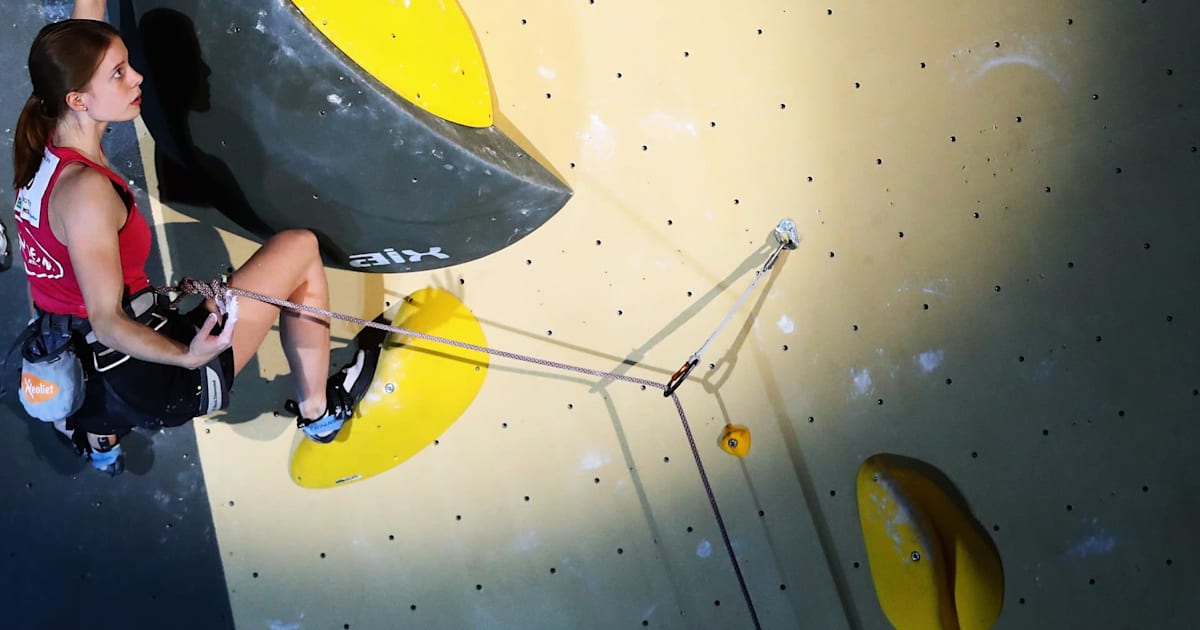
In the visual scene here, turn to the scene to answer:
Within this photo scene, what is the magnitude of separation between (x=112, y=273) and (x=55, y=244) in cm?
12

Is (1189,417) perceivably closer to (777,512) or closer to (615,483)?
(777,512)

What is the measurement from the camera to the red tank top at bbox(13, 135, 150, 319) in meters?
1.19

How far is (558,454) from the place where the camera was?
1.70 meters

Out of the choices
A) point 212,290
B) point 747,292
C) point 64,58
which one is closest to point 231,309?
point 212,290

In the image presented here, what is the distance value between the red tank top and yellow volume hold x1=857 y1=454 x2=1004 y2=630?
1310mm

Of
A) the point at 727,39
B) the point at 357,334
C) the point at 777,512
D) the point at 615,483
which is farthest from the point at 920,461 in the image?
the point at 357,334

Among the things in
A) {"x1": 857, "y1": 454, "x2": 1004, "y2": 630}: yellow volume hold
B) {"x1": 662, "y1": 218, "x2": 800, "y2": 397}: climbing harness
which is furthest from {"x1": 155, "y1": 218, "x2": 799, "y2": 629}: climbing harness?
{"x1": 857, "y1": 454, "x2": 1004, "y2": 630}: yellow volume hold

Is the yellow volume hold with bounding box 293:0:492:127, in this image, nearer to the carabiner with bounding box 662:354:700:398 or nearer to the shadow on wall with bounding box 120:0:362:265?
the shadow on wall with bounding box 120:0:362:265

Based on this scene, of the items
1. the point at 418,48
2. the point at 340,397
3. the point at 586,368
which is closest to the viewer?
the point at 418,48

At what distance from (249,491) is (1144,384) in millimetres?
1727

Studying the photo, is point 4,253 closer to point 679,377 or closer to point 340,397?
point 340,397

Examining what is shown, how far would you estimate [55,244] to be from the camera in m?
1.20

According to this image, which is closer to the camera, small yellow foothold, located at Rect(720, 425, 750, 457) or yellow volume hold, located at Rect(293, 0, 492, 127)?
yellow volume hold, located at Rect(293, 0, 492, 127)

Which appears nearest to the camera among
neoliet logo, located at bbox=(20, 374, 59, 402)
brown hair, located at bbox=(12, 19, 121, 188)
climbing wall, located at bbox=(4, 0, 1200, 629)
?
brown hair, located at bbox=(12, 19, 121, 188)
